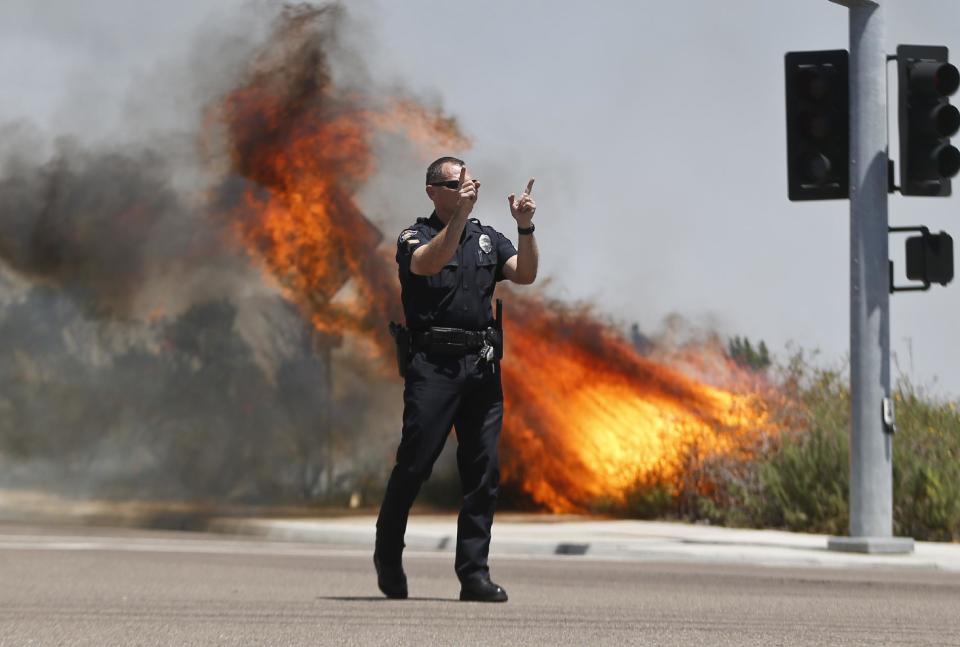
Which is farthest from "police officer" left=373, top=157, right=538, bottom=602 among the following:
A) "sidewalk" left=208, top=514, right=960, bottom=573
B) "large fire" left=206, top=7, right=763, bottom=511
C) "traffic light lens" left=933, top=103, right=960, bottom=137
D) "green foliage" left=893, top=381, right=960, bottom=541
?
"large fire" left=206, top=7, right=763, bottom=511

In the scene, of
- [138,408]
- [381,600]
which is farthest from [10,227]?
[381,600]

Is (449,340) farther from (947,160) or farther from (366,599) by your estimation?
(947,160)

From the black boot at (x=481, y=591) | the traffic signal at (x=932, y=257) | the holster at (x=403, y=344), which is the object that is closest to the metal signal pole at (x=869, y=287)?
the traffic signal at (x=932, y=257)

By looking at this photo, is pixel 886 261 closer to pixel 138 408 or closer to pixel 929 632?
pixel 929 632

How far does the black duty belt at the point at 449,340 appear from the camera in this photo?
Answer: 959 cm

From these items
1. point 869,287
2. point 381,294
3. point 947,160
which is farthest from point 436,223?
point 381,294

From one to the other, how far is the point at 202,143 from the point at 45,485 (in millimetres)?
4772

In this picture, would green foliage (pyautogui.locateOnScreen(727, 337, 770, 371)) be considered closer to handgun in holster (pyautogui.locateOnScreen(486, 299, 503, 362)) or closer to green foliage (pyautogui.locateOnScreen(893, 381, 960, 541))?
green foliage (pyautogui.locateOnScreen(893, 381, 960, 541))

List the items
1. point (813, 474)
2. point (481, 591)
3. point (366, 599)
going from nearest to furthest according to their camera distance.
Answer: point (481, 591) → point (366, 599) → point (813, 474)

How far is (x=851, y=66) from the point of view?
1502 cm

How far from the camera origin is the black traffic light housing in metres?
14.7

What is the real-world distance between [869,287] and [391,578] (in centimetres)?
628

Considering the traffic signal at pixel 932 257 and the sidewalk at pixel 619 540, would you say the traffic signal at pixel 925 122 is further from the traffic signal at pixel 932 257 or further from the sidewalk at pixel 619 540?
the sidewalk at pixel 619 540

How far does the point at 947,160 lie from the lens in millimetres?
14672
